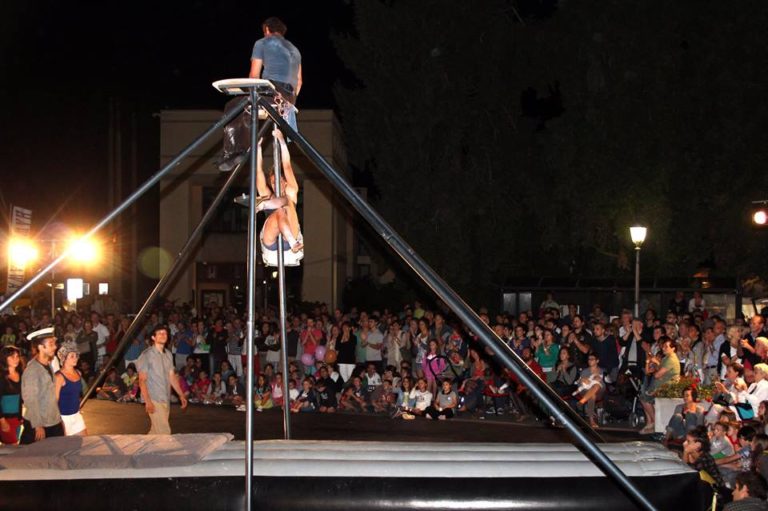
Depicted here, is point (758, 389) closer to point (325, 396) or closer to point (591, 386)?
point (591, 386)

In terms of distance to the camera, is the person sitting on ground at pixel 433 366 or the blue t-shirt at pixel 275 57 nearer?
the blue t-shirt at pixel 275 57

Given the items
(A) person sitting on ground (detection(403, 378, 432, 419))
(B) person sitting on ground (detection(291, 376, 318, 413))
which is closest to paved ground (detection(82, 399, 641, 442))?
(A) person sitting on ground (detection(403, 378, 432, 419))

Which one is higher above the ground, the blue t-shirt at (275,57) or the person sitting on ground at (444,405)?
the blue t-shirt at (275,57)

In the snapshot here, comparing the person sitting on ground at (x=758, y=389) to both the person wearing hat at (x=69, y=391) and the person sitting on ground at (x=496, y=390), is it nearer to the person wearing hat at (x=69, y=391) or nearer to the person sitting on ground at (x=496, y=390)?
the person sitting on ground at (x=496, y=390)

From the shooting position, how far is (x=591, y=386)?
12.1 meters

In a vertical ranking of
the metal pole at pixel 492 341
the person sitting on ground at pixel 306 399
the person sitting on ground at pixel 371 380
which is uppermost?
the metal pole at pixel 492 341

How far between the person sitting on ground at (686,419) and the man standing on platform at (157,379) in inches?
233

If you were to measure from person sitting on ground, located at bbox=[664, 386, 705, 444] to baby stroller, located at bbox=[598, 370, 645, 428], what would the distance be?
263cm

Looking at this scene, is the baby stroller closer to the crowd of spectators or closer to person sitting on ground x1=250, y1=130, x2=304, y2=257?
the crowd of spectators

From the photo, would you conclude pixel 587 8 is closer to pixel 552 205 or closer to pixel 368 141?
pixel 552 205

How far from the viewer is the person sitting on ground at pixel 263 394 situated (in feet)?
46.8

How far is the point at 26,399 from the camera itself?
694cm

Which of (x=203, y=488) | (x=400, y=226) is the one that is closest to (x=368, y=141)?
(x=400, y=226)

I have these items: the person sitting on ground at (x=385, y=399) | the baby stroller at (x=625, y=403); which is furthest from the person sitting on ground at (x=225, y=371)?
the baby stroller at (x=625, y=403)
